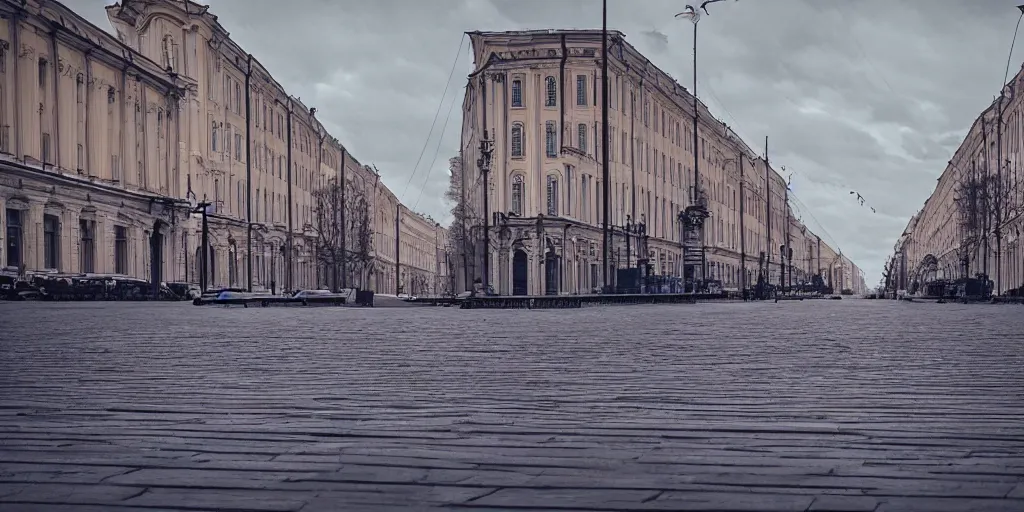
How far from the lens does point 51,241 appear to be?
41875 millimetres

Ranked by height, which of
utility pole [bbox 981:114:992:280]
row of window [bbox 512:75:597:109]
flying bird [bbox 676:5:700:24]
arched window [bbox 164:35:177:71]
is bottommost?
utility pole [bbox 981:114:992:280]

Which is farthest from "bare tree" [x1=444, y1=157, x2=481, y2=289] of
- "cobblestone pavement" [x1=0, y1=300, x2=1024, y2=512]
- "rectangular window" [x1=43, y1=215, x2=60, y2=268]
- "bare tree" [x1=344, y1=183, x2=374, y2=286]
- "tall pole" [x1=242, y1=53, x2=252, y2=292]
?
"cobblestone pavement" [x1=0, y1=300, x2=1024, y2=512]

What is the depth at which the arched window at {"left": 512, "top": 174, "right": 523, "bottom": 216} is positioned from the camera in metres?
64.2

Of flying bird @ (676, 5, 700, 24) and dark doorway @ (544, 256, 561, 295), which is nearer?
flying bird @ (676, 5, 700, 24)

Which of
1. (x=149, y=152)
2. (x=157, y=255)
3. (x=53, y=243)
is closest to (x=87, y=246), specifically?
(x=53, y=243)

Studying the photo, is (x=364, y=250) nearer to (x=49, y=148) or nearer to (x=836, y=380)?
(x=49, y=148)

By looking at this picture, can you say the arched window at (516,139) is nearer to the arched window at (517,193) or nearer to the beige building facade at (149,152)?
the arched window at (517,193)

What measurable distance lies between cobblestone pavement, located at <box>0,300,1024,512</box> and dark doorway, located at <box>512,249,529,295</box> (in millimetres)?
52806

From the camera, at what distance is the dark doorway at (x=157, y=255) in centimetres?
5194

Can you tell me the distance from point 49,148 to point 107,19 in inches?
527

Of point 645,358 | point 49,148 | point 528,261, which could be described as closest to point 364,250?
point 528,261

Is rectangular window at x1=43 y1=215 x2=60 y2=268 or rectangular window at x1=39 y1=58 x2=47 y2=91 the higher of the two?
rectangular window at x1=39 y1=58 x2=47 y2=91

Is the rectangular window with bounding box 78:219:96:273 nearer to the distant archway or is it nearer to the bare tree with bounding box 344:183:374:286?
the bare tree with bounding box 344:183:374:286

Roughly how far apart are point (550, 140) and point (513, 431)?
5954cm
